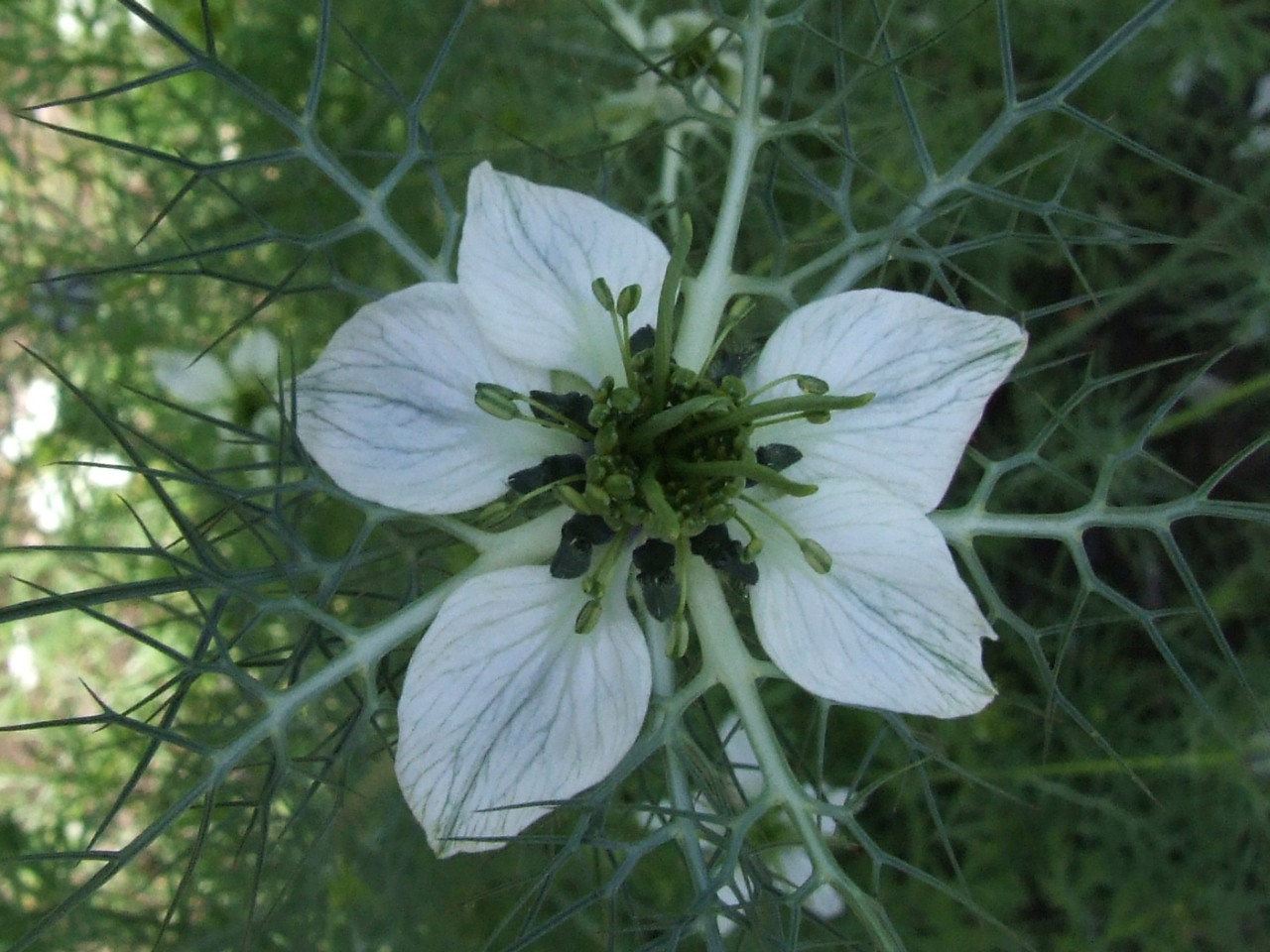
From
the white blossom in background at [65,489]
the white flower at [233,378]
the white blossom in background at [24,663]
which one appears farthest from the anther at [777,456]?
the white blossom in background at [24,663]

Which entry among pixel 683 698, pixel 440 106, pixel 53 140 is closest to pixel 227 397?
pixel 440 106

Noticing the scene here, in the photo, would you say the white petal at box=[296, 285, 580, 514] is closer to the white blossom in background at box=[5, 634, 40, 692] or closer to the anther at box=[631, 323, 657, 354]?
the anther at box=[631, 323, 657, 354]

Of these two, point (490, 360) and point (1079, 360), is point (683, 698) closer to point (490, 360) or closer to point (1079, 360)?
point (490, 360)

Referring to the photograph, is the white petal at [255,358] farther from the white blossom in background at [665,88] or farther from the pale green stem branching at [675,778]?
the pale green stem branching at [675,778]

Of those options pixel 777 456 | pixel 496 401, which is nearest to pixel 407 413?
pixel 496 401

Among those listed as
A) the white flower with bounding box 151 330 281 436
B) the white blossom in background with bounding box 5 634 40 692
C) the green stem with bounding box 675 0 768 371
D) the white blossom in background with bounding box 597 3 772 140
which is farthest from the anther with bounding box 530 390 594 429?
the white blossom in background with bounding box 5 634 40 692

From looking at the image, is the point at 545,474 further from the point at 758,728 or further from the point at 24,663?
the point at 24,663
